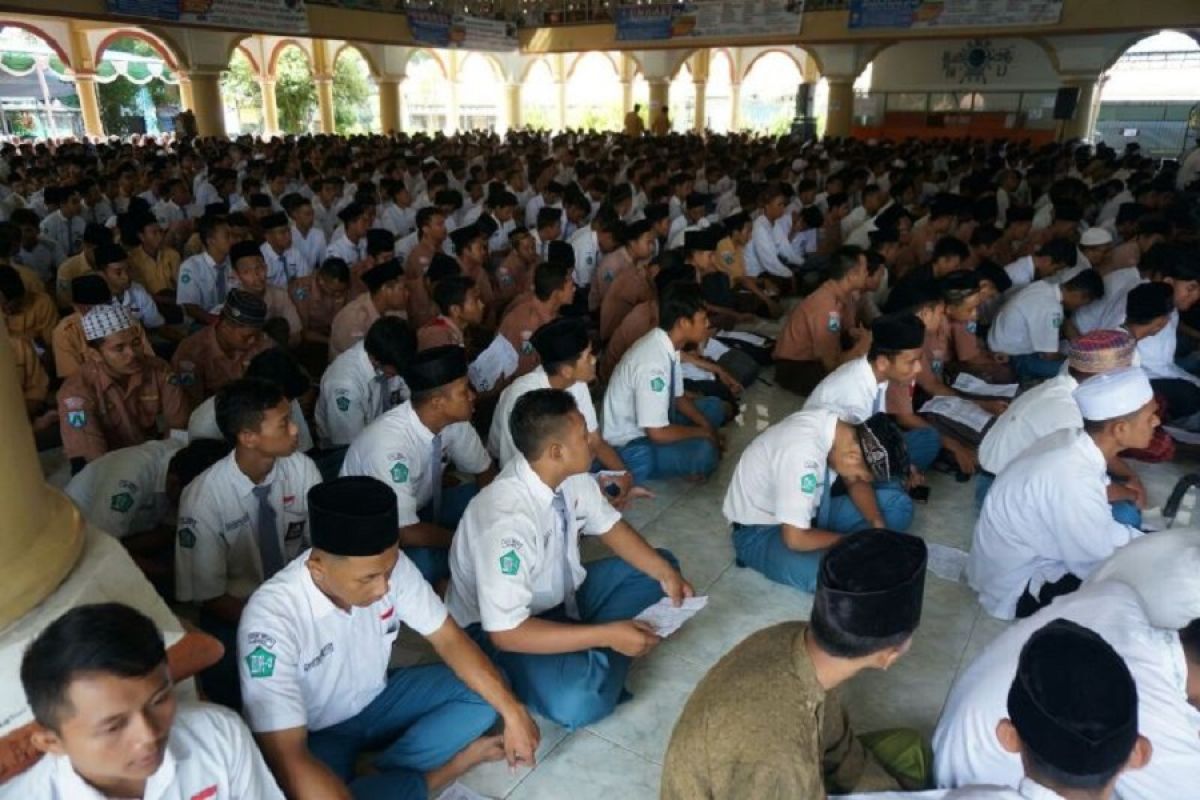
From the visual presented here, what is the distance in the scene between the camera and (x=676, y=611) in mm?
2973

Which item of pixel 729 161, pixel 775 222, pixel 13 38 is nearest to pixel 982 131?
pixel 729 161

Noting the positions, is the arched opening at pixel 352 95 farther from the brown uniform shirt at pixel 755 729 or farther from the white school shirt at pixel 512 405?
the brown uniform shirt at pixel 755 729

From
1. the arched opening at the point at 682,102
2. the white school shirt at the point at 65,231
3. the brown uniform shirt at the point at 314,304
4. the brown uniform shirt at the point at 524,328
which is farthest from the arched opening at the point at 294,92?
the brown uniform shirt at the point at 524,328

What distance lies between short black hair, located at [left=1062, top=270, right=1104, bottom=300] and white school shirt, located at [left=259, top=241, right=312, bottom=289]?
5.69 m

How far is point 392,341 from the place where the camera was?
405 cm

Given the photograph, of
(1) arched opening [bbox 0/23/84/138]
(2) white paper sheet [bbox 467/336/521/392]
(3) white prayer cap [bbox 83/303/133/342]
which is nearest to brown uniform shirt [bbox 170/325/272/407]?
(3) white prayer cap [bbox 83/303/133/342]

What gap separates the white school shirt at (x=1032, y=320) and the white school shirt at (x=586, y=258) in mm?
3302

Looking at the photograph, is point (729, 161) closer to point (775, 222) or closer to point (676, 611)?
point (775, 222)

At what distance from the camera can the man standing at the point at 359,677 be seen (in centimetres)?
210

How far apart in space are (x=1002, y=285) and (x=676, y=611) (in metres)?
4.17

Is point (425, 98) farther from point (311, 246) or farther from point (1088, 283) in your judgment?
point (1088, 283)

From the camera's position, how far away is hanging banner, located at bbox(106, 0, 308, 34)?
37.8 ft

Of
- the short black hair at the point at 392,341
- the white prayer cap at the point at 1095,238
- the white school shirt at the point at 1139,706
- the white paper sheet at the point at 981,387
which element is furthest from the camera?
the white prayer cap at the point at 1095,238

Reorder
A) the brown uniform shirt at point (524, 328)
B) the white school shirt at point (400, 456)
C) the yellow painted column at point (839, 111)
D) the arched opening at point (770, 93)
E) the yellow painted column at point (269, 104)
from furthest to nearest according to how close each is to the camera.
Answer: the arched opening at point (770, 93) → the yellow painted column at point (269, 104) → the yellow painted column at point (839, 111) → the brown uniform shirt at point (524, 328) → the white school shirt at point (400, 456)
